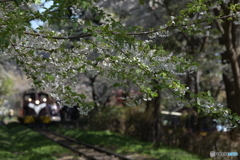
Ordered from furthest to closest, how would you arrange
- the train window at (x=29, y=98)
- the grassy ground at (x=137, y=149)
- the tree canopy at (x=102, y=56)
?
the train window at (x=29, y=98)
the grassy ground at (x=137, y=149)
the tree canopy at (x=102, y=56)

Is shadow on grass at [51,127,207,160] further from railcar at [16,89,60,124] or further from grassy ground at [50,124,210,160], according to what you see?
railcar at [16,89,60,124]

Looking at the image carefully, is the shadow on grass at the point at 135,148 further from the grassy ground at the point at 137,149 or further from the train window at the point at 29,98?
the train window at the point at 29,98

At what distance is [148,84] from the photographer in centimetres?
562

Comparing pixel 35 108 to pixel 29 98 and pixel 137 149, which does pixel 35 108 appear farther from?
pixel 137 149

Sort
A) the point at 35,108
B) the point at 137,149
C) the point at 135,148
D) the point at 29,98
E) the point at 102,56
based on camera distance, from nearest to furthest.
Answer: the point at 102,56 → the point at 137,149 → the point at 135,148 → the point at 29,98 → the point at 35,108

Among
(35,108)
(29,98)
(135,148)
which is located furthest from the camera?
(35,108)

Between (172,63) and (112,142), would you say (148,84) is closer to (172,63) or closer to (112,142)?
(172,63)

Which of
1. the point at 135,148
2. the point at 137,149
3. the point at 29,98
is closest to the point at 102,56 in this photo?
the point at 137,149

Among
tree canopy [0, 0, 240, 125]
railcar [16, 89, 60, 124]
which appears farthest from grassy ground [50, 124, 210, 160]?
railcar [16, 89, 60, 124]

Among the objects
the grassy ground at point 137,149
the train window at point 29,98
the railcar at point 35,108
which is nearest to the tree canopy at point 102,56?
the grassy ground at point 137,149

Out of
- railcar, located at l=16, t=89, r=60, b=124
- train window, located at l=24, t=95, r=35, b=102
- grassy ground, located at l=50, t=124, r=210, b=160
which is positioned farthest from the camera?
train window, located at l=24, t=95, r=35, b=102

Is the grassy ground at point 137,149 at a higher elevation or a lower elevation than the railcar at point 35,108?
lower

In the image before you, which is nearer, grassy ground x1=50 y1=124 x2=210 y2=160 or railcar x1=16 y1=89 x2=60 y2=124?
grassy ground x1=50 y1=124 x2=210 y2=160

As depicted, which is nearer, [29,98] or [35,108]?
[29,98]
